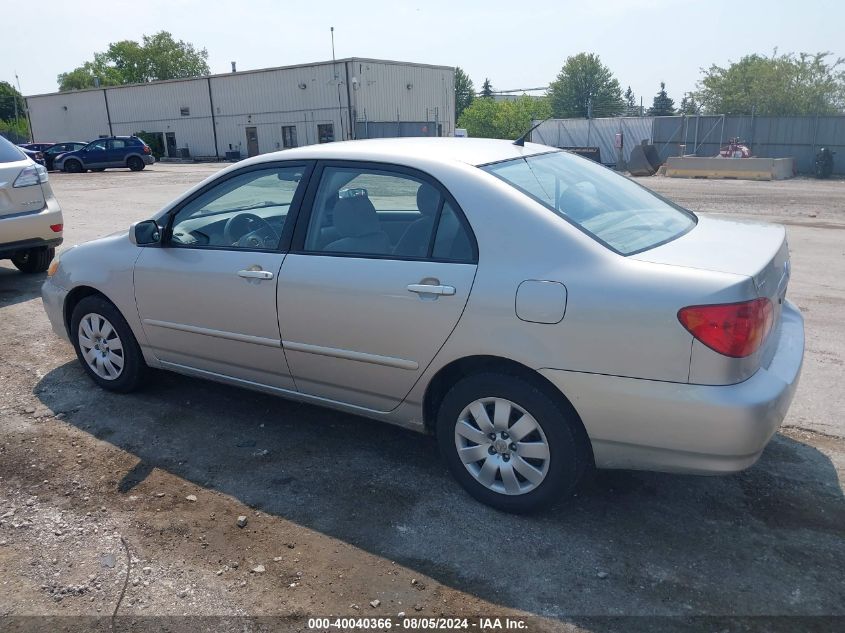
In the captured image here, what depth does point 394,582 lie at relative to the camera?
2.89 metres

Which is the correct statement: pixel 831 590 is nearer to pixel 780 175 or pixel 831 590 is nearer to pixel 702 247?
pixel 702 247

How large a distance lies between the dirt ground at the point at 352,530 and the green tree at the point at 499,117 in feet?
158

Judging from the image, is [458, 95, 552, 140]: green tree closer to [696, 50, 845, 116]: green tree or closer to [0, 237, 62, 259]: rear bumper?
[696, 50, 845, 116]: green tree

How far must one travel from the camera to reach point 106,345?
4727 mm

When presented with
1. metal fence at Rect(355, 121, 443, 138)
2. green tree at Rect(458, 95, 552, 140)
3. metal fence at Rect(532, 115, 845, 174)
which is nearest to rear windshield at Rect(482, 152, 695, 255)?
metal fence at Rect(532, 115, 845, 174)

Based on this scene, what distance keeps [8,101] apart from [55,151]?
77262mm

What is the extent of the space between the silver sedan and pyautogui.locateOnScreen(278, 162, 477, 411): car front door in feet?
0.03

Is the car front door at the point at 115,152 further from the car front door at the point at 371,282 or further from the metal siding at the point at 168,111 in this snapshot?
the car front door at the point at 371,282

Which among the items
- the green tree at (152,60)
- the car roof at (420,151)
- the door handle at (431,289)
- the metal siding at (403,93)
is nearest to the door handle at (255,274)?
the car roof at (420,151)

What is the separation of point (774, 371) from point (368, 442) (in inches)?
85.5

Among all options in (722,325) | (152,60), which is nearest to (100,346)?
(722,325)

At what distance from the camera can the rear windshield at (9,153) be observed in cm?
756

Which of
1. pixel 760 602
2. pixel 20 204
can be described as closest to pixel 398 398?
pixel 760 602

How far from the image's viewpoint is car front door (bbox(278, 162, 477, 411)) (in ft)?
10.8
